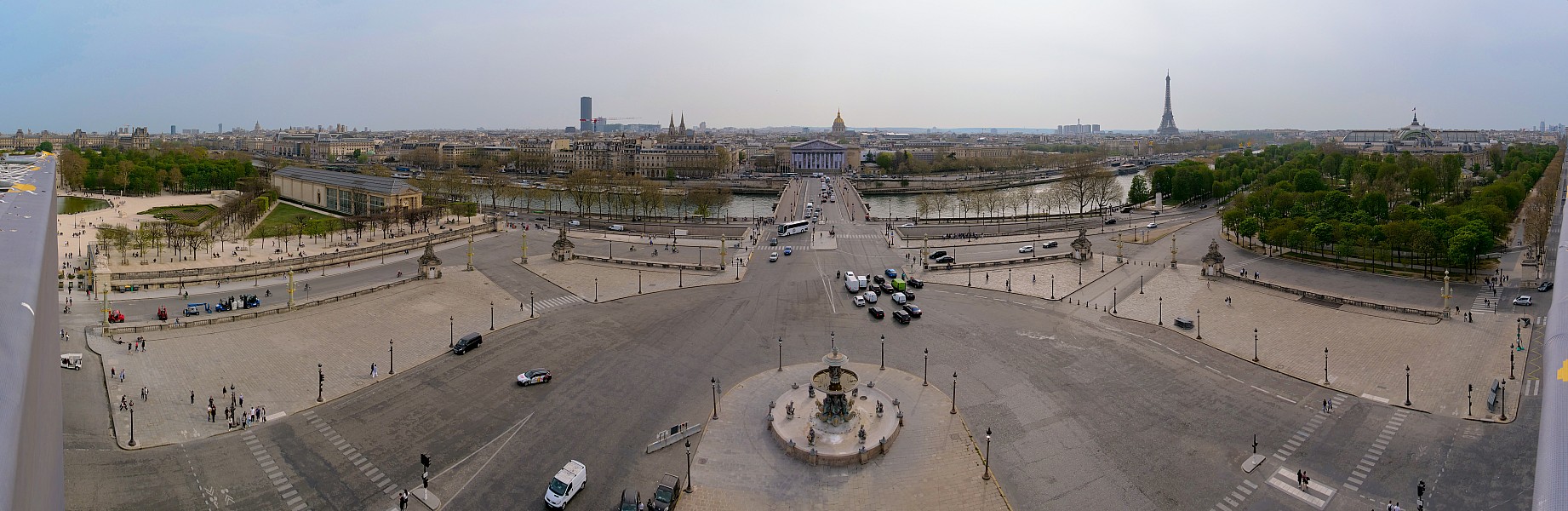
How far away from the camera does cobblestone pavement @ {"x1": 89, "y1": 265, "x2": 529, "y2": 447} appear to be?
76.6 ft

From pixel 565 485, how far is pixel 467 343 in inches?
539

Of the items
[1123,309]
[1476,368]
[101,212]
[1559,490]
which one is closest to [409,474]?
[1559,490]

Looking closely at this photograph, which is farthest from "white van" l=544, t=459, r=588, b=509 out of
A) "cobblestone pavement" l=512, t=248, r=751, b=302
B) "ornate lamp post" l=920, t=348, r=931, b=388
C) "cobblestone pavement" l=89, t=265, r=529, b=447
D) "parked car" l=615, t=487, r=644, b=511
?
"cobblestone pavement" l=512, t=248, r=751, b=302

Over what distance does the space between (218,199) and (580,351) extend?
7925 centimetres

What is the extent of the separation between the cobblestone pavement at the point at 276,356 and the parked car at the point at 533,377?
501 cm

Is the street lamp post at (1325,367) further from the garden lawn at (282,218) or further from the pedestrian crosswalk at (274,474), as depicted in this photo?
the garden lawn at (282,218)

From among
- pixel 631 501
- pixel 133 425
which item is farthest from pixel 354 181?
pixel 631 501

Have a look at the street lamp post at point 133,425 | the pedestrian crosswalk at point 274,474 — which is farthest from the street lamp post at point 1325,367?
the street lamp post at point 133,425

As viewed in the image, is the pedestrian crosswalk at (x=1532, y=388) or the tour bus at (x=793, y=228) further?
the tour bus at (x=793, y=228)

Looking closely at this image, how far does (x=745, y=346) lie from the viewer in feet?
99.9

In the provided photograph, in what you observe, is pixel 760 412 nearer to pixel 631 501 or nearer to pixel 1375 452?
pixel 631 501

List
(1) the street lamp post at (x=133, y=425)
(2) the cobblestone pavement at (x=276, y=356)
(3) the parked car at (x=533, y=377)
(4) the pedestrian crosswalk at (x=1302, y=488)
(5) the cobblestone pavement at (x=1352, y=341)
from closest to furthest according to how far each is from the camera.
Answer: (4) the pedestrian crosswalk at (x=1302, y=488)
(1) the street lamp post at (x=133, y=425)
(2) the cobblestone pavement at (x=276, y=356)
(3) the parked car at (x=533, y=377)
(5) the cobblestone pavement at (x=1352, y=341)

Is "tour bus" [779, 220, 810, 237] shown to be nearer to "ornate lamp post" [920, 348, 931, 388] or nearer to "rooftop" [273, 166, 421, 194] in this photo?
"ornate lamp post" [920, 348, 931, 388]

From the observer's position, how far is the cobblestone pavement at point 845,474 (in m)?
18.4
